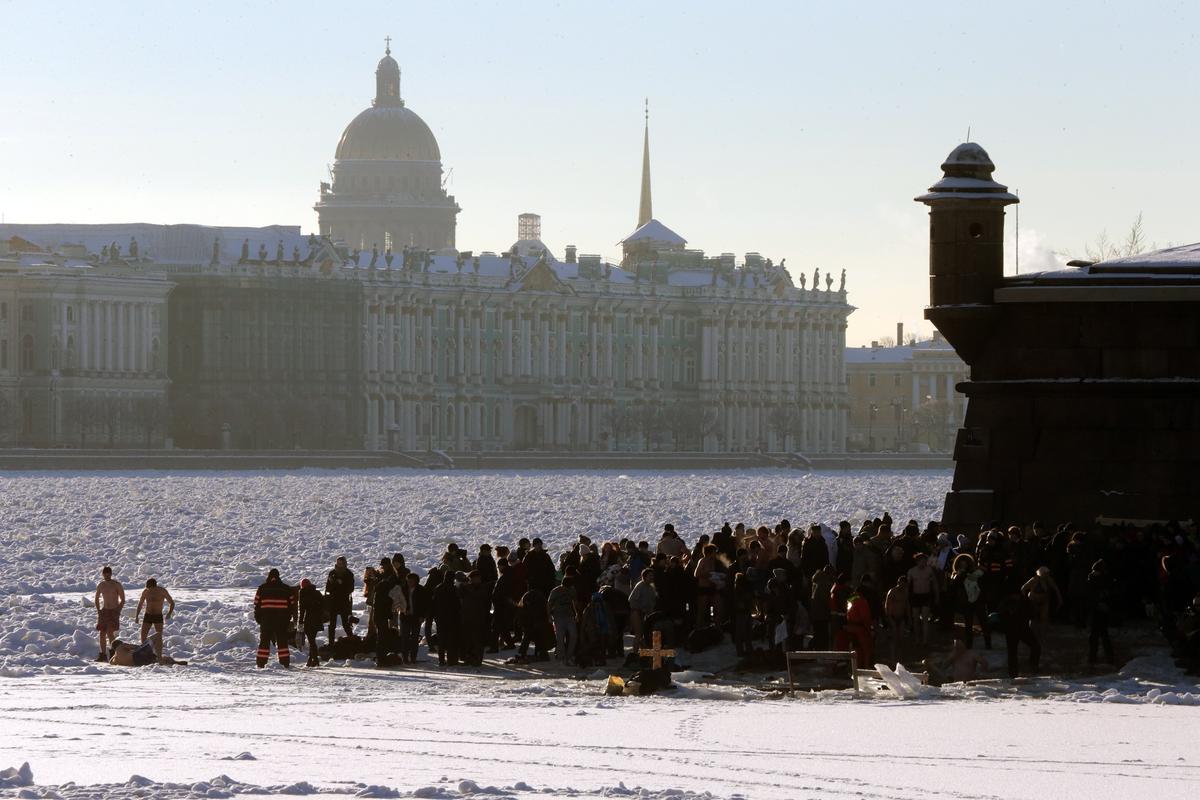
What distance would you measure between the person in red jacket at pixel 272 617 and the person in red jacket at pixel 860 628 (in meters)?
5.05

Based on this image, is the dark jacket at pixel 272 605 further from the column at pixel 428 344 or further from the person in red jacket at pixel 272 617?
the column at pixel 428 344

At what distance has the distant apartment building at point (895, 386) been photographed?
481 feet

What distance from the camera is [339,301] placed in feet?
377

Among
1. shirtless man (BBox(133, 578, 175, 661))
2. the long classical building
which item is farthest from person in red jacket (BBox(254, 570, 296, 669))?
the long classical building

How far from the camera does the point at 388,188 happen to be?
141625mm

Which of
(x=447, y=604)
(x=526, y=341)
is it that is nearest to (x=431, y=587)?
(x=447, y=604)

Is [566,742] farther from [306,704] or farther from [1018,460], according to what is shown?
[1018,460]

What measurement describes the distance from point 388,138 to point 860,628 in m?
120

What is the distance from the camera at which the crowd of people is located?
23.8 m

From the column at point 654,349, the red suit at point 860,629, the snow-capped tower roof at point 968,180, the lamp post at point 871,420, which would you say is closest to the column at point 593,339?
the column at point 654,349

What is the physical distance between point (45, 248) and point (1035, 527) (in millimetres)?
94610

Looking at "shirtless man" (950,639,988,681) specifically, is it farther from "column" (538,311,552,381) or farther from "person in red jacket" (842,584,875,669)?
"column" (538,311,552,381)

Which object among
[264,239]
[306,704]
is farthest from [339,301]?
[306,704]

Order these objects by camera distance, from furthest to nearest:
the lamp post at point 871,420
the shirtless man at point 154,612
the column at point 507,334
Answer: the lamp post at point 871,420 → the column at point 507,334 → the shirtless man at point 154,612
